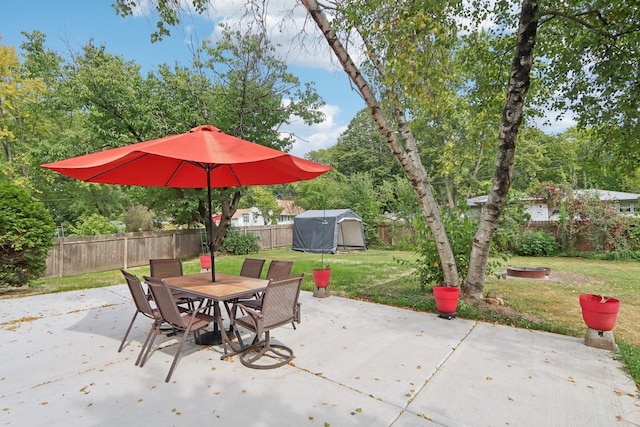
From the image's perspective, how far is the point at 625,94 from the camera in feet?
14.8

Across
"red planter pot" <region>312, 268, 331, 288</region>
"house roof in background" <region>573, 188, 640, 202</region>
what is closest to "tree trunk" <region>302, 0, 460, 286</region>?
"red planter pot" <region>312, 268, 331, 288</region>

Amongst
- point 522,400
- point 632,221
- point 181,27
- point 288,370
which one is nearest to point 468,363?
point 522,400

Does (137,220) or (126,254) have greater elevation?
(137,220)

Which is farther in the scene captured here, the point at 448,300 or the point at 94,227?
the point at 94,227

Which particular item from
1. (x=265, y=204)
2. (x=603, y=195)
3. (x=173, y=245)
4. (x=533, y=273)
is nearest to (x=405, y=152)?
(x=533, y=273)

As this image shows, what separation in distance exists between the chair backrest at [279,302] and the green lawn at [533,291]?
2588mm

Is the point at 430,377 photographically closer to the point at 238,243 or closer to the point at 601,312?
the point at 601,312

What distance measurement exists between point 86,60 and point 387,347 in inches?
492

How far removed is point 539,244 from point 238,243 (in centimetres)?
1156

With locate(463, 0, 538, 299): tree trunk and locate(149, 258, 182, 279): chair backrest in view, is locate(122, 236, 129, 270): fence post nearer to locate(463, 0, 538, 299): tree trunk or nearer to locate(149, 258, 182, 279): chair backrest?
locate(149, 258, 182, 279): chair backrest

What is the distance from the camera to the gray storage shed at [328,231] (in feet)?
48.5

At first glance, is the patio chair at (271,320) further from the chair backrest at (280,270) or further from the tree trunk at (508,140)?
the tree trunk at (508,140)

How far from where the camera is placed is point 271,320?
10.2 feet

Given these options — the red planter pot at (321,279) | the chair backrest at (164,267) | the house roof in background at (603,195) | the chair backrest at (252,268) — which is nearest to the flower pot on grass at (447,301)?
the red planter pot at (321,279)
